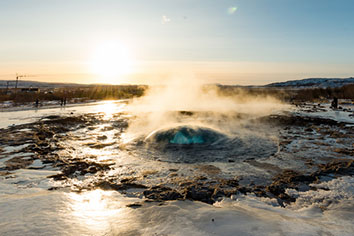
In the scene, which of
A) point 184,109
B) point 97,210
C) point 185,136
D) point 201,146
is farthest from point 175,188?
point 184,109

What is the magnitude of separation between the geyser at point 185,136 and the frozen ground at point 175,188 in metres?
0.16

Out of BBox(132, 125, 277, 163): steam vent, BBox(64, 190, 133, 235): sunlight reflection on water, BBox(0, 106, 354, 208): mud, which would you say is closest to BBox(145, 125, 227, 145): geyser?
BBox(132, 125, 277, 163): steam vent

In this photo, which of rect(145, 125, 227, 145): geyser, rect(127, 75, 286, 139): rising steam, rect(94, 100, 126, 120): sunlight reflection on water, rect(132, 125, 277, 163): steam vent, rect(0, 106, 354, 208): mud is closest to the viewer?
rect(0, 106, 354, 208): mud

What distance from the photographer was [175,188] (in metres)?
5.39

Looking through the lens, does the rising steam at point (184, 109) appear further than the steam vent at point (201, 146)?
Yes

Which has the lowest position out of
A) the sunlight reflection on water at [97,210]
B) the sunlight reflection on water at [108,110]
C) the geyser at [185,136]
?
the sunlight reflection on water at [97,210]

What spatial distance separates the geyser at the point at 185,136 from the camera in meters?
9.40

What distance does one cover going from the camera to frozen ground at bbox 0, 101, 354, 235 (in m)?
3.75

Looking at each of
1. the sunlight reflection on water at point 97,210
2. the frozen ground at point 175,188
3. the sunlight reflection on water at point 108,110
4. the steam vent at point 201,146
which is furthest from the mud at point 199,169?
the sunlight reflection on water at point 108,110

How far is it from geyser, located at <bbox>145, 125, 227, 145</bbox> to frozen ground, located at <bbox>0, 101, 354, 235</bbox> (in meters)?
0.16

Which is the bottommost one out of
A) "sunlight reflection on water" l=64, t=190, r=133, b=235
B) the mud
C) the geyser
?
"sunlight reflection on water" l=64, t=190, r=133, b=235

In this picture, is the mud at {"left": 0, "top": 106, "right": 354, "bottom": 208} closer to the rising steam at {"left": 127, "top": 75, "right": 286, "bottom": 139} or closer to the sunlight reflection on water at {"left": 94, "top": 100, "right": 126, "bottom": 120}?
the rising steam at {"left": 127, "top": 75, "right": 286, "bottom": 139}

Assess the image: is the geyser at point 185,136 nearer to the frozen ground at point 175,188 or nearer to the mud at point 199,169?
the frozen ground at point 175,188

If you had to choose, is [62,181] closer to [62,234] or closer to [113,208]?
[113,208]
